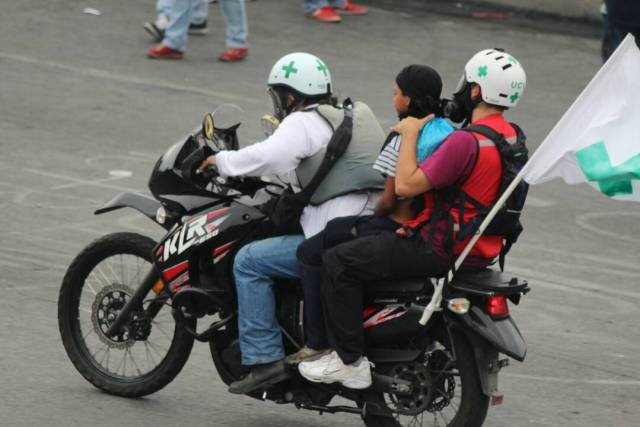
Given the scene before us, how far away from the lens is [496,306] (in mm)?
5410

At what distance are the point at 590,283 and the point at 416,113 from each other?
3597 mm

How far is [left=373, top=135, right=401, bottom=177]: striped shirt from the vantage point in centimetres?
544

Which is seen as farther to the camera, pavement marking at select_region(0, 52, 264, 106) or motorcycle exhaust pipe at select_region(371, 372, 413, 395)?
pavement marking at select_region(0, 52, 264, 106)

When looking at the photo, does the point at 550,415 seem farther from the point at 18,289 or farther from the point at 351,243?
the point at 18,289

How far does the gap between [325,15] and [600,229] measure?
248 inches

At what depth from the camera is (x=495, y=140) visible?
5.34 metres

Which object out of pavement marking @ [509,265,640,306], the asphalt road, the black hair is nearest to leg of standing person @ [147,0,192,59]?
the asphalt road

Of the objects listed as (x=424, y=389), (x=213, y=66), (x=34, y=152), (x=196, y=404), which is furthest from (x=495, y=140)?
(x=213, y=66)

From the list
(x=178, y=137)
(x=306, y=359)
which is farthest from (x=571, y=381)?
(x=178, y=137)

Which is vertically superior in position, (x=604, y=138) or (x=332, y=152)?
(x=604, y=138)

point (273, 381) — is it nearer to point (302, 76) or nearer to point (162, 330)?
point (162, 330)

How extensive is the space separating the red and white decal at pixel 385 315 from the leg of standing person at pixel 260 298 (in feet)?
1.22

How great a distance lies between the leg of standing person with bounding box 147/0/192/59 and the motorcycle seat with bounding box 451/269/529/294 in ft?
28.8

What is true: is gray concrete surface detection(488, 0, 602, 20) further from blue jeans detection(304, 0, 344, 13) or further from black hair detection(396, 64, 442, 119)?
black hair detection(396, 64, 442, 119)
